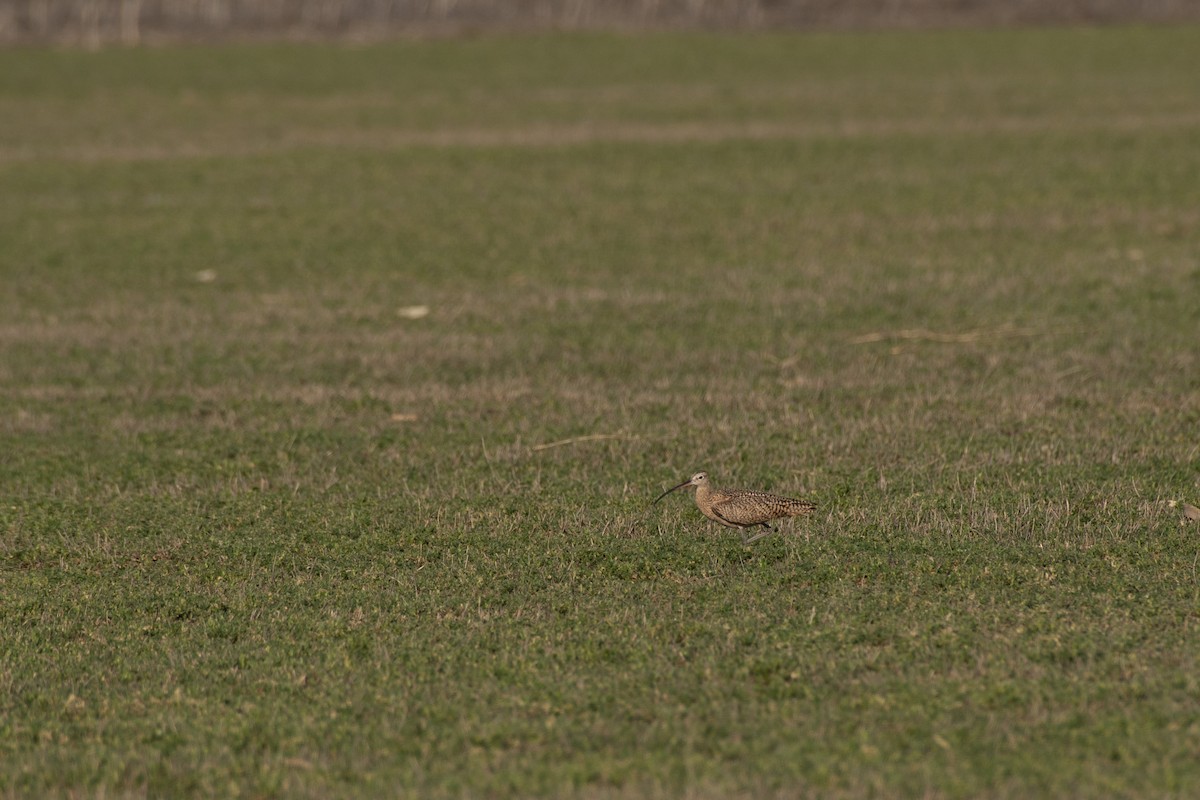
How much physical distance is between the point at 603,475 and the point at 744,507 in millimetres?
2171

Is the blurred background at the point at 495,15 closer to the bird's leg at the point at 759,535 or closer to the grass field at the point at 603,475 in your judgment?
the grass field at the point at 603,475

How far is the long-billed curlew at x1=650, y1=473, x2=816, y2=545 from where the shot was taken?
10945 millimetres

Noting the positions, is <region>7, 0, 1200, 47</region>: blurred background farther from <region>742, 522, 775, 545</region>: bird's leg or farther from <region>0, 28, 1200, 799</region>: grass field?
<region>742, 522, 775, 545</region>: bird's leg

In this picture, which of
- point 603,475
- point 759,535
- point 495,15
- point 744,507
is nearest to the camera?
point 744,507

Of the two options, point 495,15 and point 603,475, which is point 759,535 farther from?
point 495,15

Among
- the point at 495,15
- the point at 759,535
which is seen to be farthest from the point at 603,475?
the point at 495,15

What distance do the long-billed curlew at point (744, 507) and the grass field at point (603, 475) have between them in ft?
0.56

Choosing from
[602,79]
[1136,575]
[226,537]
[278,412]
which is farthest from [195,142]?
[1136,575]

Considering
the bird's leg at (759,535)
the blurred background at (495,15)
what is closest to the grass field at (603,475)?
the bird's leg at (759,535)

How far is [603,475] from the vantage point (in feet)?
42.3

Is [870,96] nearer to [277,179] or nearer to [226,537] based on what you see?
[277,179]

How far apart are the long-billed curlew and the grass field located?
0.17 metres

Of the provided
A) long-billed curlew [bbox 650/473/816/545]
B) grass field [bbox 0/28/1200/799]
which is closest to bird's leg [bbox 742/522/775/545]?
long-billed curlew [bbox 650/473/816/545]

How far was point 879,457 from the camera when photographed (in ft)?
42.9
